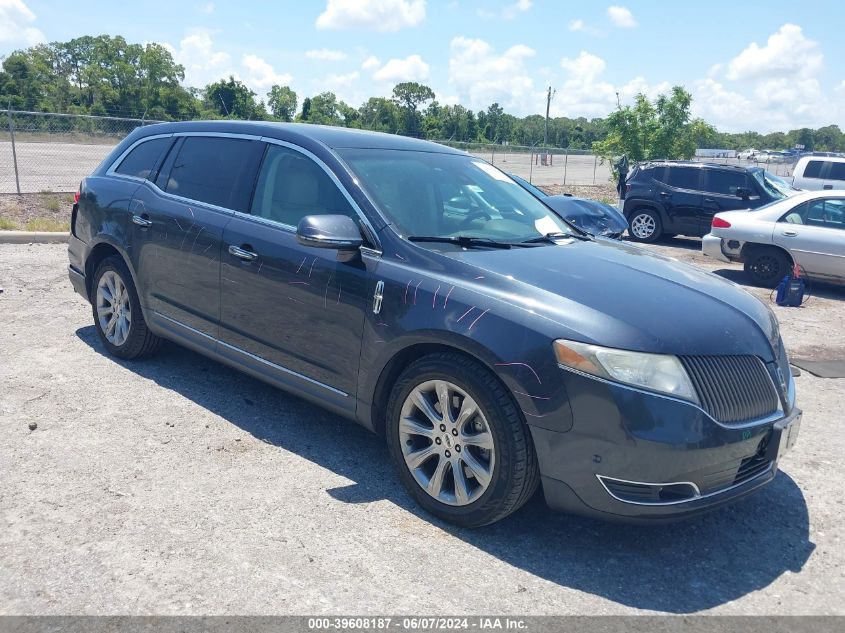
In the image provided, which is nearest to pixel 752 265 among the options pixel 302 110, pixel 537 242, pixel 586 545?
pixel 537 242

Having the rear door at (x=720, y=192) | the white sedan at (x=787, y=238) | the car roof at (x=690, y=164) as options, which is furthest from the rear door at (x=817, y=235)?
the car roof at (x=690, y=164)

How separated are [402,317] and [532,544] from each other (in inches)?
48.4

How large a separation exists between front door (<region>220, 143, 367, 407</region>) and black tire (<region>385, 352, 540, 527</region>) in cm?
57

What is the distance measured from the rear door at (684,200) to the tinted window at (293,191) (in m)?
11.5

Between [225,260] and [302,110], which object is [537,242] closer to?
[225,260]

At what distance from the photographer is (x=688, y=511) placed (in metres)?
3.17

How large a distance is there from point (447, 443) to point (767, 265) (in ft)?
27.7

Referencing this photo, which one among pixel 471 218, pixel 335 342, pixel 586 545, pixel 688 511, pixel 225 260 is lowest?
pixel 586 545

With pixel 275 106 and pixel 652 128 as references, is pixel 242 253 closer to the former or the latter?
pixel 652 128

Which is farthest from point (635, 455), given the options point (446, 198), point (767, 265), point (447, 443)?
point (767, 265)

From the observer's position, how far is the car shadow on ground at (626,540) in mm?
3232

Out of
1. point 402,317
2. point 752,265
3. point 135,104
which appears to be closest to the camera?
point 402,317

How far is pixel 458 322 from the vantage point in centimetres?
344

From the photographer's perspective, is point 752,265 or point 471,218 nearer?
point 471,218
